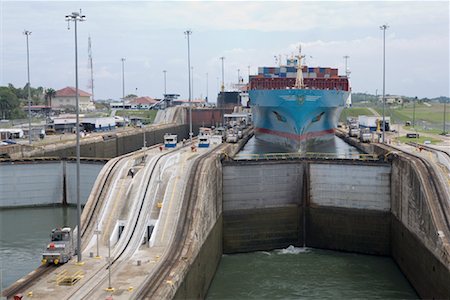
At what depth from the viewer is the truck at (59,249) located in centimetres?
3434

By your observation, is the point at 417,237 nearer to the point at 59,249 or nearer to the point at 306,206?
the point at 306,206

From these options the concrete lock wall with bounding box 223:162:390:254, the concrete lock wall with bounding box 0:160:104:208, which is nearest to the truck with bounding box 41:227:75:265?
the concrete lock wall with bounding box 223:162:390:254

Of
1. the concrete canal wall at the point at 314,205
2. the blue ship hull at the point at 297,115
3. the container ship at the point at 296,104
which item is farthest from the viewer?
the container ship at the point at 296,104

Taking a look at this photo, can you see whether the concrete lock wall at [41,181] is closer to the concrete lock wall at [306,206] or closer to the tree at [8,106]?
the concrete lock wall at [306,206]

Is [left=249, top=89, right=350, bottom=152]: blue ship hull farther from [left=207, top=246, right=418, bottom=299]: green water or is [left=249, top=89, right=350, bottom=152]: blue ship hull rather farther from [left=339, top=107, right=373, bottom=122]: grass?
[left=339, top=107, right=373, bottom=122]: grass

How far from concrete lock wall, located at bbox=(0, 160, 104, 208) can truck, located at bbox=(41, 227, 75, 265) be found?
3071 centimetres

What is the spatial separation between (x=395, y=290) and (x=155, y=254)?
19.7 m

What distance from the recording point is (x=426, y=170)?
45875mm

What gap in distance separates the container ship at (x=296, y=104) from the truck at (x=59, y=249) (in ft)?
152

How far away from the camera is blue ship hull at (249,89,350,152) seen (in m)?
77.8

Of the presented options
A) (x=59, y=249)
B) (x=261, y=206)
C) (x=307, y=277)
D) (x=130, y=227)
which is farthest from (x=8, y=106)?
(x=59, y=249)

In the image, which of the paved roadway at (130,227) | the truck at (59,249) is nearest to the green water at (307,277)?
the paved roadway at (130,227)

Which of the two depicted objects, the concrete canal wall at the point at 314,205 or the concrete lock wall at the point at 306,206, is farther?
the concrete lock wall at the point at 306,206

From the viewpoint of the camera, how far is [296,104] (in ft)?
254
